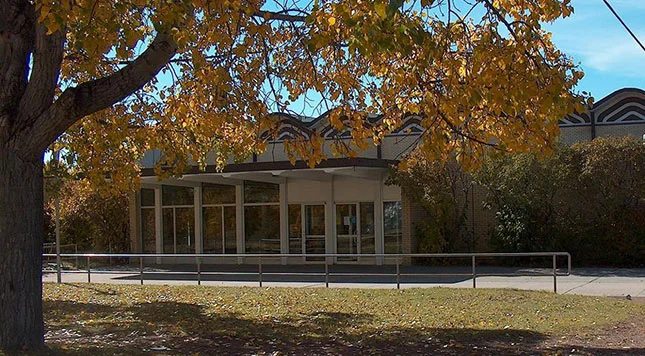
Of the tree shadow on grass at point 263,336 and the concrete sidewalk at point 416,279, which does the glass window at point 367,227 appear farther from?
the tree shadow on grass at point 263,336

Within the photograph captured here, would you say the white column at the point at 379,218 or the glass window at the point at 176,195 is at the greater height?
the glass window at the point at 176,195

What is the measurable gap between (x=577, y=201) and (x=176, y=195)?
604 inches

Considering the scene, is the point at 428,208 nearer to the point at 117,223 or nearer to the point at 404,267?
the point at 404,267

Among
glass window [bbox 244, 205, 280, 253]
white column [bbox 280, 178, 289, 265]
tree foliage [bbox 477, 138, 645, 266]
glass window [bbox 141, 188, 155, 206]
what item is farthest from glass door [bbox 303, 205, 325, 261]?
glass window [bbox 141, 188, 155, 206]

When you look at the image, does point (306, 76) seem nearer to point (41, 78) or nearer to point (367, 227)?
point (41, 78)

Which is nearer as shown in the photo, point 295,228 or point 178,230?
point 295,228

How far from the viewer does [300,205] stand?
2745 centimetres

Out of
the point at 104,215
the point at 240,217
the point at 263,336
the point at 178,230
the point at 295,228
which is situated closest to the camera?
the point at 263,336

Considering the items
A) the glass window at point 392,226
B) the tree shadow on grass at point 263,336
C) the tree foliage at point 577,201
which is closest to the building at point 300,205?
the glass window at point 392,226

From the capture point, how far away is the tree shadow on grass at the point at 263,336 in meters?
8.73

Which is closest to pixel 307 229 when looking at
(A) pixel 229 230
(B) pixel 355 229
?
(B) pixel 355 229

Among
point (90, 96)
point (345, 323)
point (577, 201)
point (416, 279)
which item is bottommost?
point (416, 279)

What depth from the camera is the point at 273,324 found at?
1095 cm

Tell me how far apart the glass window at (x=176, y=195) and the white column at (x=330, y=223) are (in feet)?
19.6
